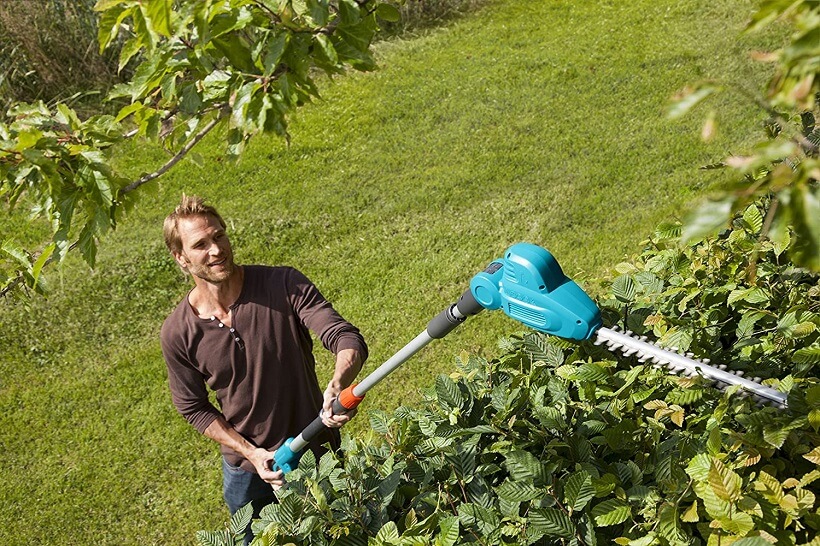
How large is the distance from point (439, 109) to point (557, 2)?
268 centimetres

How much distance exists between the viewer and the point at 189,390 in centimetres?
337

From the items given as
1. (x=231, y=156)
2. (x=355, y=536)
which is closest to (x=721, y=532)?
(x=355, y=536)

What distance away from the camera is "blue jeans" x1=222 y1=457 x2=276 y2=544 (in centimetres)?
347

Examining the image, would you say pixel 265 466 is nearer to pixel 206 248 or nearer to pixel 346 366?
pixel 346 366

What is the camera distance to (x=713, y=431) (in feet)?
6.38

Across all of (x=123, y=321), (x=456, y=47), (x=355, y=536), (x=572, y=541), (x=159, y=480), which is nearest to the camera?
(x=572, y=541)

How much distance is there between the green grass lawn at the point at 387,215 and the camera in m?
5.08

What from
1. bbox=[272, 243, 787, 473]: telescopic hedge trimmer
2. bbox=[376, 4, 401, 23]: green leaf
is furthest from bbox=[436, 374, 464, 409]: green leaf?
bbox=[376, 4, 401, 23]: green leaf

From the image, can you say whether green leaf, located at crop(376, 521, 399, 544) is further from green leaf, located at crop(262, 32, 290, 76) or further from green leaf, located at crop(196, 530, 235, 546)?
green leaf, located at crop(262, 32, 290, 76)

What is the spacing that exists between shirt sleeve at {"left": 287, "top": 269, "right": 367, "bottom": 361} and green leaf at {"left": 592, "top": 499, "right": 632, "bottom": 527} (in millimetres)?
1260

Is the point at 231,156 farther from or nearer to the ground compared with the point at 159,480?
farther from the ground

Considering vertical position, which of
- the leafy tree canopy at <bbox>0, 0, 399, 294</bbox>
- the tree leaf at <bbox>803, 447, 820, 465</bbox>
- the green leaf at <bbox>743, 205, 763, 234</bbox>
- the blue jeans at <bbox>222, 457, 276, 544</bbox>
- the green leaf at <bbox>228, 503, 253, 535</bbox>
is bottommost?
the blue jeans at <bbox>222, 457, 276, 544</bbox>

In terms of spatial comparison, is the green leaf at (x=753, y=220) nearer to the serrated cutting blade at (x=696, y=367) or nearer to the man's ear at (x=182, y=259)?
the serrated cutting blade at (x=696, y=367)

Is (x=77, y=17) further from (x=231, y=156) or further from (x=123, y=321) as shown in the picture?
(x=231, y=156)
